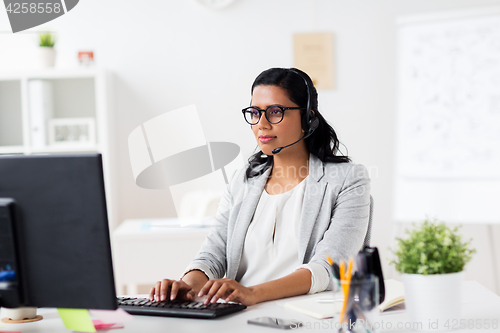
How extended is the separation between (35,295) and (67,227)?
0.15 meters

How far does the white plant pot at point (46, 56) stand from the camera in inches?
116

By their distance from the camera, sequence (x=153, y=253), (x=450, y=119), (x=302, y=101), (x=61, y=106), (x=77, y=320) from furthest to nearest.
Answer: (x=61, y=106) → (x=450, y=119) → (x=153, y=253) → (x=302, y=101) → (x=77, y=320)

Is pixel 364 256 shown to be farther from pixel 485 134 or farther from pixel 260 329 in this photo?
pixel 485 134

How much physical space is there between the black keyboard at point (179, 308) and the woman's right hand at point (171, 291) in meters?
0.03

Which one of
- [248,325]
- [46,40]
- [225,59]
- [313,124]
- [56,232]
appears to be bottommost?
[248,325]

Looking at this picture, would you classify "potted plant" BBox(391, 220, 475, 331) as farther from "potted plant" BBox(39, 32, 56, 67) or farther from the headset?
"potted plant" BBox(39, 32, 56, 67)

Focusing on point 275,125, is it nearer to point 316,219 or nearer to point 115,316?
point 316,219

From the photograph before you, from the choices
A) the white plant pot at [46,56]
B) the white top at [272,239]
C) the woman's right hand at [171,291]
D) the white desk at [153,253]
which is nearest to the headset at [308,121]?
the white top at [272,239]

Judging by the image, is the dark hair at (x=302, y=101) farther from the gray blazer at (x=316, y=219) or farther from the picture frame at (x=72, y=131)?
the picture frame at (x=72, y=131)

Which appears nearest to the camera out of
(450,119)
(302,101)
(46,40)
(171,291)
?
(171,291)

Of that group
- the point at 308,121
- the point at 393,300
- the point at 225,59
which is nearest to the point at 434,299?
the point at 393,300

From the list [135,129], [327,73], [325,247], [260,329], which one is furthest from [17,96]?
[260,329]

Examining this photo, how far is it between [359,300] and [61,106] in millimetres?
2616

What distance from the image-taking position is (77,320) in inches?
40.6
